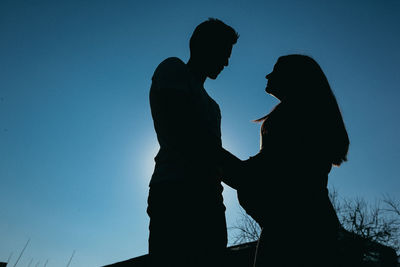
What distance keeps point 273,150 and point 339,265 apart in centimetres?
78

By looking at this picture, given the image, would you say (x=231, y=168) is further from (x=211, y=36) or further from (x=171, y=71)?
(x=211, y=36)

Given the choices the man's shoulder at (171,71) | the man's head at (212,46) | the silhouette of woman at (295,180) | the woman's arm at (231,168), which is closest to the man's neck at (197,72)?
the man's head at (212,46)

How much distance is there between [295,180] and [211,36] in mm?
1163

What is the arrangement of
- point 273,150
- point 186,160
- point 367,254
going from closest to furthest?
point 186,160, point 273,150, point 367,254

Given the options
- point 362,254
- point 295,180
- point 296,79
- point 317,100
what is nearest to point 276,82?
point 296,79

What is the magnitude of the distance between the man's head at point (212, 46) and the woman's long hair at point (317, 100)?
58 cm

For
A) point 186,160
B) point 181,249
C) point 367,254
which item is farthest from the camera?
point 367,254

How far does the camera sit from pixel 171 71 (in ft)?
4.78

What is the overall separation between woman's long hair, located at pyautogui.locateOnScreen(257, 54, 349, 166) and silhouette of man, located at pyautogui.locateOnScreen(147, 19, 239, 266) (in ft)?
2.65

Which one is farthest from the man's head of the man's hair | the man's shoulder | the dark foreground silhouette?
the dark foreground silhouette

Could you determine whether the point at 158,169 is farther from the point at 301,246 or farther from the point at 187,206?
the point at 301,246

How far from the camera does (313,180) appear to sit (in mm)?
1474

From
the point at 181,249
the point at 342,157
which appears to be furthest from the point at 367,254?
the point at 181,249

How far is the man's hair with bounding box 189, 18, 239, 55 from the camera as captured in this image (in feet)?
5.61
